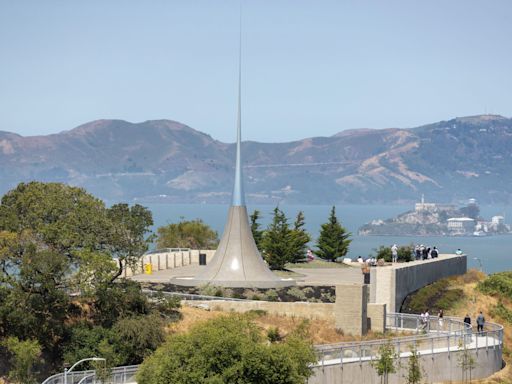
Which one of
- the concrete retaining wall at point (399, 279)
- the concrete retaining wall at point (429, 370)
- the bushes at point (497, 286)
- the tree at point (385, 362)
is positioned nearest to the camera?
the tree at point (385, 362)

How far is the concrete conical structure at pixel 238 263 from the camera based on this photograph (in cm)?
6253

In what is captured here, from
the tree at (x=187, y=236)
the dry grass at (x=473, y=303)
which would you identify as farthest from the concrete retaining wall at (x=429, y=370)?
the tree at (x=187, y=236)

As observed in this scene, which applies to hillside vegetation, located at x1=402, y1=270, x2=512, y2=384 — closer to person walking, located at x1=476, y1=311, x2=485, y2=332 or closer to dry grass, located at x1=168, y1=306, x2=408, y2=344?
person walking, located at x1=476, y1=311, x2=485, y2=332

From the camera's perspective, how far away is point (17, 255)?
164 ft

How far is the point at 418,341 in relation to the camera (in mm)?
50562

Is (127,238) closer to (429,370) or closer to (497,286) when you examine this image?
(429,370)

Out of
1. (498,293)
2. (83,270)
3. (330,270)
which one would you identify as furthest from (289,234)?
(83,270)

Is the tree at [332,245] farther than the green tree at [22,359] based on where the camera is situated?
Yes

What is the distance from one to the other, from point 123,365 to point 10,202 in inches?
525

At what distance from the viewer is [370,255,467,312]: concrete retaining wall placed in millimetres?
60375

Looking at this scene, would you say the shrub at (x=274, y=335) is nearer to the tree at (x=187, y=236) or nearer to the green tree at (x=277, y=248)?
the green tree at (x=277, y=248)

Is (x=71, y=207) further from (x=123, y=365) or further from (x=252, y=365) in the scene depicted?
(x=252, y=365)

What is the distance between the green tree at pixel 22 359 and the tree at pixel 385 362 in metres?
12.2

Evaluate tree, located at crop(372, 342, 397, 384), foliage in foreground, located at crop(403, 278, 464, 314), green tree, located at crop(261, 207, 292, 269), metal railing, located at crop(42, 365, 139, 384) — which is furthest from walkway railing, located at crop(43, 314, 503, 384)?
green tree, located at crop(261, 207, 292, 269)
